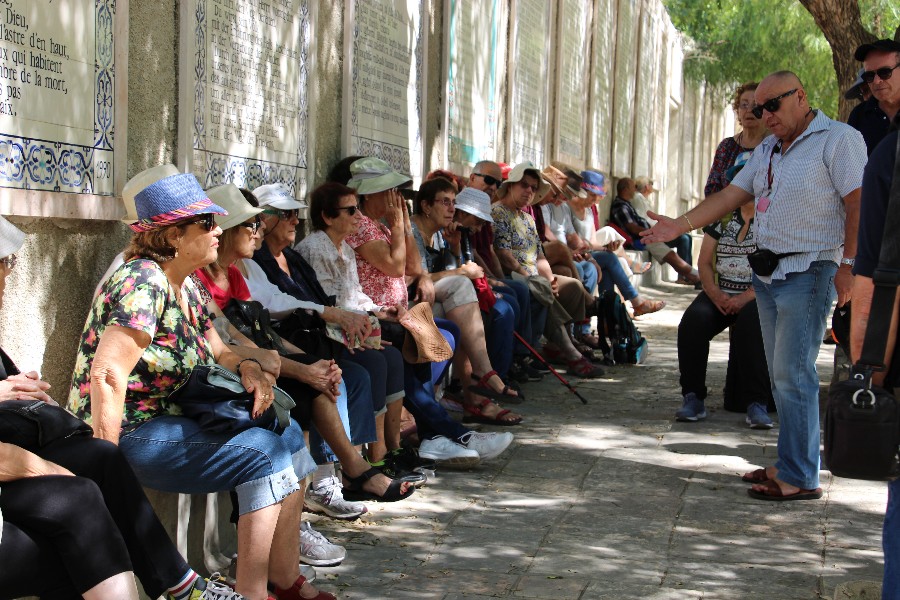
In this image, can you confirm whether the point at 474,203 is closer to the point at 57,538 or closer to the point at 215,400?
the point at 215,400

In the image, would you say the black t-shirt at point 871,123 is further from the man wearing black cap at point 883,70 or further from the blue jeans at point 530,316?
the blue jeans at point 530,316

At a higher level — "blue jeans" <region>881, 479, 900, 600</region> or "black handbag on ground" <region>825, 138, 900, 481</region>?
"black handbag on ground" <region>825, 138, 900, 481</region>

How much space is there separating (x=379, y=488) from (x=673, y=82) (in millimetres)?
21548

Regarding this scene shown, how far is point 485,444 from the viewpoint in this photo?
19.9 ft

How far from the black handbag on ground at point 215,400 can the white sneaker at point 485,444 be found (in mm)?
2328

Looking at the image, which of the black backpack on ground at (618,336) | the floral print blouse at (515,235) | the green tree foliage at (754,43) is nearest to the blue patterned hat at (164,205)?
the floral print blouse at (515,235)

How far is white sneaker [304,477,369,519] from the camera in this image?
499 cm

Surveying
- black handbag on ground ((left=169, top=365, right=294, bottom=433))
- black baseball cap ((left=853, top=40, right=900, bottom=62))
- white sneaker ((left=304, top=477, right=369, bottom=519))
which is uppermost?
black baseball cap ((left=853, top=40, right=900, bottom=62))

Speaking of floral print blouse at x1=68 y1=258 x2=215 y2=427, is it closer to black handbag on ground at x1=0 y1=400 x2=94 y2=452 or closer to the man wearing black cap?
black handbag on ground at x1=0 y1=400 x2=94 y2=452

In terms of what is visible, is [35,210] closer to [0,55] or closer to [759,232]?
[0,55]

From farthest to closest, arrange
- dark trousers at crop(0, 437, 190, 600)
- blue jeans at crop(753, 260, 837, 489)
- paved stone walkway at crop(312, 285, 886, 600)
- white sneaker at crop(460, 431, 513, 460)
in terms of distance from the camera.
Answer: white sneaker at crop(460, 431, 513, 460), blue jeans at crop(753, 260, 837, 489), paved stone walkway at crop(312, 285, 886, 600), dark trousers at crop(0, 437, 190, 600)

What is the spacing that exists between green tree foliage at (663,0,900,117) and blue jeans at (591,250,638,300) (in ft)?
39.4

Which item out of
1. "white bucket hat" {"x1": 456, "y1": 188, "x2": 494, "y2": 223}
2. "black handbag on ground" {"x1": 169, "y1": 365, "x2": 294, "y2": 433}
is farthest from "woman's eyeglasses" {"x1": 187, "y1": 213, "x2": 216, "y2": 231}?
"white bucket hat" {"x1": 456, "y1": 188, "x2": 494, "y2": 223}

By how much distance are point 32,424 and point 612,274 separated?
8.30m
